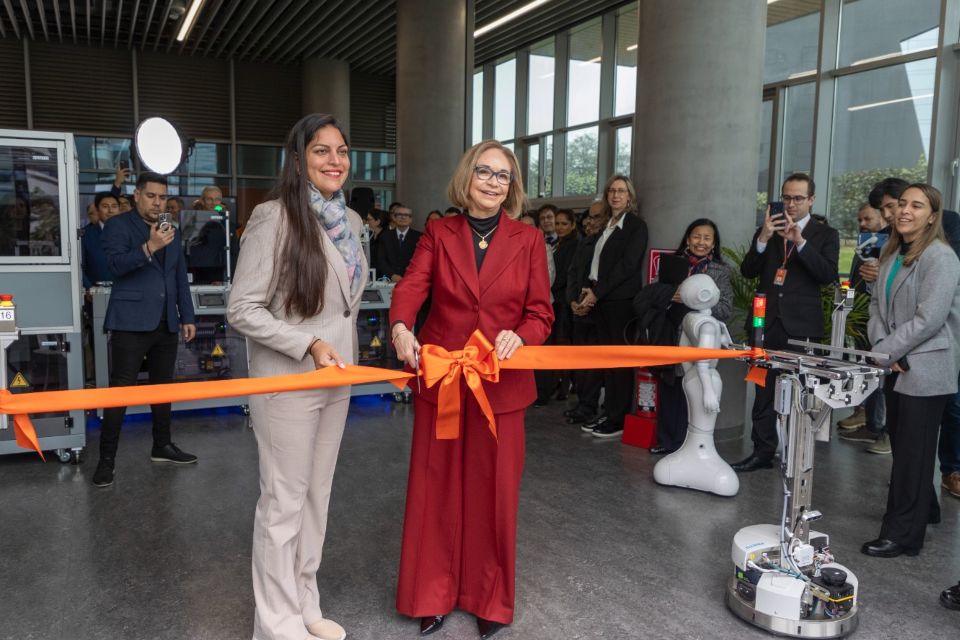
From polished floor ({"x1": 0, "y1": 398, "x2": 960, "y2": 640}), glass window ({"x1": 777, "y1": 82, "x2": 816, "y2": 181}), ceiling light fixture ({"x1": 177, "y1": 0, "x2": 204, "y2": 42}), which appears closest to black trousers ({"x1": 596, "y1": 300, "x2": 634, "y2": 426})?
polished floor ({"x1": 0, "y1": 398, "x2": 960, "y2": 640})

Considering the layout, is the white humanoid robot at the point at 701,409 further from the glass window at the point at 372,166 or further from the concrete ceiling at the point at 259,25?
the glass window at the point at 372,166

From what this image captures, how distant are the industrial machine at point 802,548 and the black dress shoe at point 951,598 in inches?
15.7

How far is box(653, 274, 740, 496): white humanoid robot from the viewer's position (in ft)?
13.7

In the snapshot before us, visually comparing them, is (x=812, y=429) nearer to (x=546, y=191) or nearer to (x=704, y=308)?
(x=704, y=308)

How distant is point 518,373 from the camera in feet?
8.53

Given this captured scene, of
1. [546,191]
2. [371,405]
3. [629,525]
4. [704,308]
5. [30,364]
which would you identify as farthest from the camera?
[546,191]

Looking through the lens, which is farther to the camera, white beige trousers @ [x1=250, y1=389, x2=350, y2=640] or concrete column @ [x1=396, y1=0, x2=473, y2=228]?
concrete column @ [x1=396, y1=0, x2=473, y2=228]

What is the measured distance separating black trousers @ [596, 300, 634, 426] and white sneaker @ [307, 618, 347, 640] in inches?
129

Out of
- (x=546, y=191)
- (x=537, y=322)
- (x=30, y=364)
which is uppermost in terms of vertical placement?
(x=546, y=191)

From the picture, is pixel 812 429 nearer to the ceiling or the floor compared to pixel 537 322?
nearer to the floor

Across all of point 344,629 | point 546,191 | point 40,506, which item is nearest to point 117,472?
point 40,506

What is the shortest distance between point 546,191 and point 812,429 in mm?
12612

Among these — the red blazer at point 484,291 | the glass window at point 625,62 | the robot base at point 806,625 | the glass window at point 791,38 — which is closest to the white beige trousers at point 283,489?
the red blazer at point 484,291

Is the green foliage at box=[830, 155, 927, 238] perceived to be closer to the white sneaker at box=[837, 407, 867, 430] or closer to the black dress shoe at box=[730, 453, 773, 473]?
the white sneaker at box=[837, 407, 867, 430]
